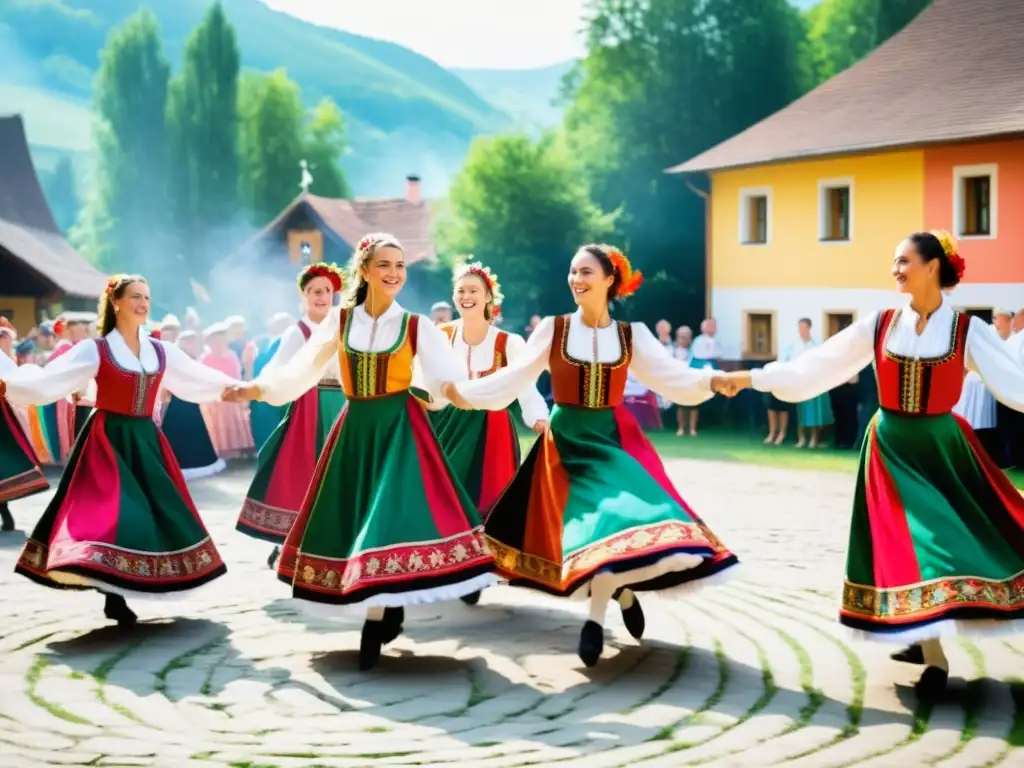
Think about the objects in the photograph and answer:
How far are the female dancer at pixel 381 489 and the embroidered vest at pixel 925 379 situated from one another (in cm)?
190

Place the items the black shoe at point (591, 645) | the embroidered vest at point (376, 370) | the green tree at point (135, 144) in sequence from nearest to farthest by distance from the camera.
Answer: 1. the black shoe at point (591, 645)
2. the embroidered vest at point (376, 370)
3. the green tree at point (135, 144)

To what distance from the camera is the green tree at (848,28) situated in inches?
1650

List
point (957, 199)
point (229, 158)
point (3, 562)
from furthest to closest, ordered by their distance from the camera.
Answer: point (229, 158) < point (957, 199) < point (3, 562)

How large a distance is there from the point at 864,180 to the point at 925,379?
69.3 ft

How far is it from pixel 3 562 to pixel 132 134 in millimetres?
55907

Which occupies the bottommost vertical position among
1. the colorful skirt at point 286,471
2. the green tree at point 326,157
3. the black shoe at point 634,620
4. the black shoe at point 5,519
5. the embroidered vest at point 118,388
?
the black shoe at point 5,519


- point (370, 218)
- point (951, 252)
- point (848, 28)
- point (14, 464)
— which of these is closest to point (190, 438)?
point (14, 464)

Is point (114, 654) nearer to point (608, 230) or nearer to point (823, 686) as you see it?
point (823, 686)

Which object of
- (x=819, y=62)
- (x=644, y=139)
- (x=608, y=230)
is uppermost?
(x=819, y=62)

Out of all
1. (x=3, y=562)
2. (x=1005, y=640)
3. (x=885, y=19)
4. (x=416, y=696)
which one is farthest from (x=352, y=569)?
(x=885, y=19)

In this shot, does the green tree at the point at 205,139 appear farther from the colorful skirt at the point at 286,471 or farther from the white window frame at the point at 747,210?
the colorful skirt at the point at 286,471

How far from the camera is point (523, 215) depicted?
1195 inches

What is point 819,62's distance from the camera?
4338 cm

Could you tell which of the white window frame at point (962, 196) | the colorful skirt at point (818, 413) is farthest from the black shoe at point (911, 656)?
the white window frame at point (962, 196)
